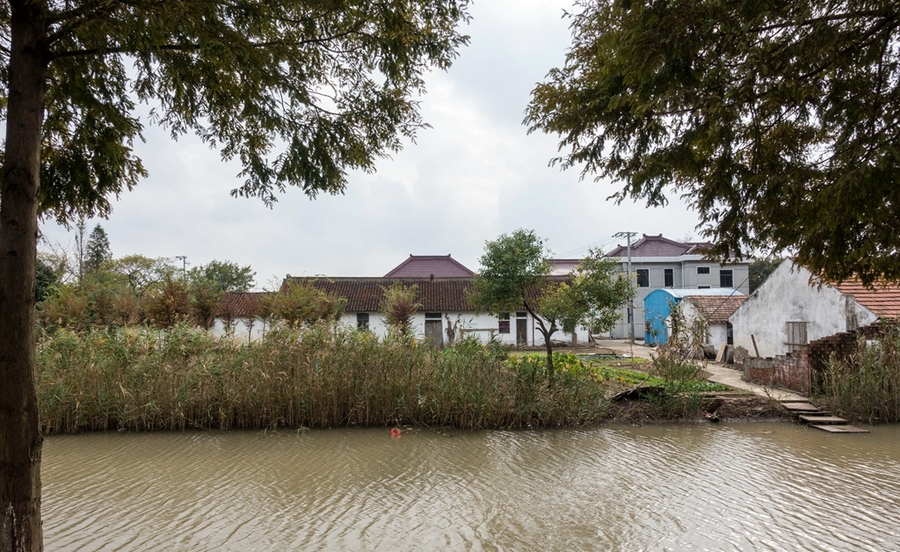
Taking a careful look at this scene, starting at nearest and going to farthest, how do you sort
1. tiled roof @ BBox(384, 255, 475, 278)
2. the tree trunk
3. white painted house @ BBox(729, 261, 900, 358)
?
the tree trunk, white painted house @ BBox(729, 261, 900, 358), tiled roof @ BBox(384, 255, 475, 278)

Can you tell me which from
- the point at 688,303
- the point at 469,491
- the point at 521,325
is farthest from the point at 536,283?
the point at 521,325

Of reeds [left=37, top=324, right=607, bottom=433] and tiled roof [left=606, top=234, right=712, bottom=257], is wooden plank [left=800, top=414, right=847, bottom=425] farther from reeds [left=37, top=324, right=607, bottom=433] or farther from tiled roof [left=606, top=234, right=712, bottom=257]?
tiled roof [left=606, top=234, right=712, bottom=257]

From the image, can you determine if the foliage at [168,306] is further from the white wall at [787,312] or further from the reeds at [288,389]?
the white wall at [787,312]

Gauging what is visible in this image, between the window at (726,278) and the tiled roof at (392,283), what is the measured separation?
A: 535 inches

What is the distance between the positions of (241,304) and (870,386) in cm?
2950

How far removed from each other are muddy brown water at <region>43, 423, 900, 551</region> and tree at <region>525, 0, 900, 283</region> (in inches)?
117

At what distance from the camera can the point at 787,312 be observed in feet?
57.2

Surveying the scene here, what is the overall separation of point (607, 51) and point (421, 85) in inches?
67.8

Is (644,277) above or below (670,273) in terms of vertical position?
below

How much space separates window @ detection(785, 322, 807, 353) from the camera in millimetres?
16719

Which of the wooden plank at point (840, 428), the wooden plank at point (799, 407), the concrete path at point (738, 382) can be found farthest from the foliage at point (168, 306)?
the wooden plank at point (840, 428)

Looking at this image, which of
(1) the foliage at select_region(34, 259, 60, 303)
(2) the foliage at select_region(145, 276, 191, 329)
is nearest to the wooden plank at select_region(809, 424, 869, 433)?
(2) the foliage at select_region(145, 276, 191, 329)

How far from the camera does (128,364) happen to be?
10.3 m

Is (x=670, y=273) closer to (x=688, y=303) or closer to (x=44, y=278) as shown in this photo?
(x=688, y=303)
